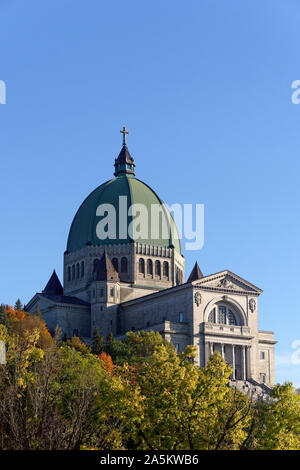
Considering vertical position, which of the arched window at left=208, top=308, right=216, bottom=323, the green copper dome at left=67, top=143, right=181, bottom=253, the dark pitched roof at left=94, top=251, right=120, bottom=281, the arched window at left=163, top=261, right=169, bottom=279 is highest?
the green copper dome at left=67, top=143, right=181, bottom=253

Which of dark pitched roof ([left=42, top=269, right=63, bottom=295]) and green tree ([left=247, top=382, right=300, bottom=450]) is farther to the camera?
dark pitched roof ([left=42, top=269, right=63, bottom=295])

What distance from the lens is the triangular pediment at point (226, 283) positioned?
126m

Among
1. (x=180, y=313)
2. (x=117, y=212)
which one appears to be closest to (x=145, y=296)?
(x=180, y=313)

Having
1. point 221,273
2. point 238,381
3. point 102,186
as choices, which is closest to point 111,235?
point 102,186

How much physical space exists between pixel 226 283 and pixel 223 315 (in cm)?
443

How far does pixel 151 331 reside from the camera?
11850 cm

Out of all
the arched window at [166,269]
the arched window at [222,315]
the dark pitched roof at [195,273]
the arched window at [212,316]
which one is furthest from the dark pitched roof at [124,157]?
the arched window at [212,316]

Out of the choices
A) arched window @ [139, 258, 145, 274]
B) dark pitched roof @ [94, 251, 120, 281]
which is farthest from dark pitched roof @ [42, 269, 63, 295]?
arched window @ [139, 258, 145, 274]

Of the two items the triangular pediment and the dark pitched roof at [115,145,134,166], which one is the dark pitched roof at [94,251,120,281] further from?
the dark pitched roof at [115,145,134,166]

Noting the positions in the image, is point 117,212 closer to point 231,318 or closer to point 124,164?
point 124,164

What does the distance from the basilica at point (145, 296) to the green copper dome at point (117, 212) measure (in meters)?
0.15

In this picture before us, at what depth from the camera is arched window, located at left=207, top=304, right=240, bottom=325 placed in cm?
12675

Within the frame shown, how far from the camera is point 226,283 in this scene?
127688 millimetres
